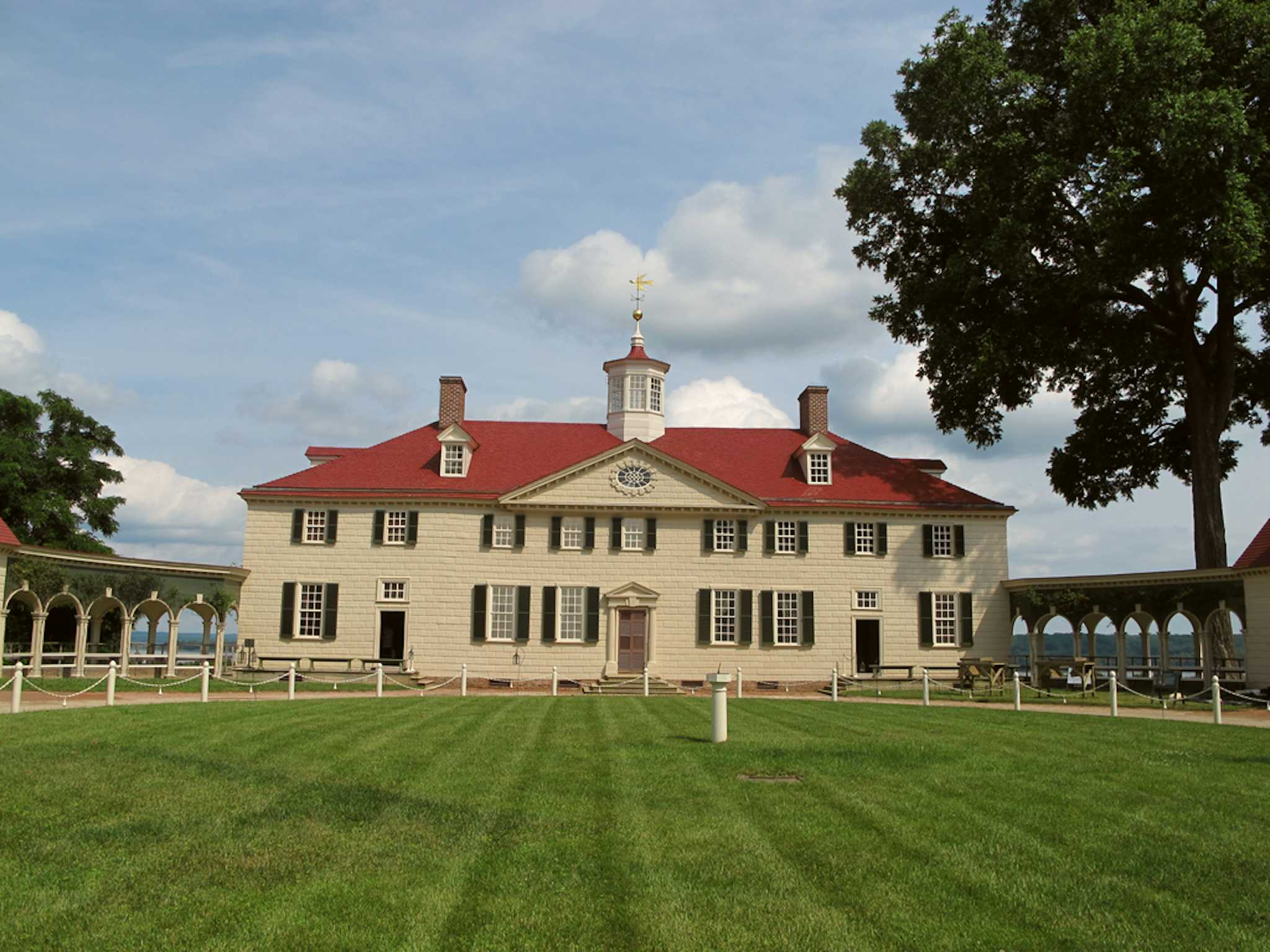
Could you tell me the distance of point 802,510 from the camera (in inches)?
1416

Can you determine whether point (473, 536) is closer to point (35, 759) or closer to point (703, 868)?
point (35, 759)

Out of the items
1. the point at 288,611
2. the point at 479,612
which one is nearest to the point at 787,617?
the point at 479,612

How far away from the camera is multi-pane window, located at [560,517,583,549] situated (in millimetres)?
35562

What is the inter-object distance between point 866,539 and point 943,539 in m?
2.60

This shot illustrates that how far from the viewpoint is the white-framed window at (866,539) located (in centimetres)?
3594

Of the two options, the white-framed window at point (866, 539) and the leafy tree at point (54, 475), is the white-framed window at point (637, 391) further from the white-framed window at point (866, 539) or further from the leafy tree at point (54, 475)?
the leafy tree at point (54, 475)

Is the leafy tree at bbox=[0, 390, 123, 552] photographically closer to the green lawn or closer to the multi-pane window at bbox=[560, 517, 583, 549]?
the multi-pane window at bbox=[560, 517, 583, 549]

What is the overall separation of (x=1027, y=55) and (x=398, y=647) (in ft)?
87.6

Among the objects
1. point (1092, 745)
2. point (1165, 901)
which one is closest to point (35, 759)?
point (1165, 901)

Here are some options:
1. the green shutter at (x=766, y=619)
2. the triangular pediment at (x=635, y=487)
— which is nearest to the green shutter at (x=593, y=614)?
the triangular pediment at (x=635, y=487)

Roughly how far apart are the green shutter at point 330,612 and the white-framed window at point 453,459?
518 cm

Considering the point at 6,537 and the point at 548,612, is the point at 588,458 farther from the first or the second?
the point at 6,537

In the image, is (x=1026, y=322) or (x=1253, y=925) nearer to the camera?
(x=1253, y=925)

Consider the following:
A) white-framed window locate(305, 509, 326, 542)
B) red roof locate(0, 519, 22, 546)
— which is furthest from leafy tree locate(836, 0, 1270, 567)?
red roof locate(0, 519, 22, 546)
